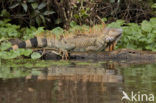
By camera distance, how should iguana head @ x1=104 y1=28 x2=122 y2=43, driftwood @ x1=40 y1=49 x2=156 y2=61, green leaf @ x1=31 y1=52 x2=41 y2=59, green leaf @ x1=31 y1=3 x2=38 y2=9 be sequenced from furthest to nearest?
green leaf @ x1=31 y1=3 x2=38 y2=9 → iguana head @ x1=104 y1=28 x2=122 y2=43 → driftwood @ x1=40 y1=49 x2=156 y2=61 → green leaf @ x1=31 y1=52 x2=41 y2=59

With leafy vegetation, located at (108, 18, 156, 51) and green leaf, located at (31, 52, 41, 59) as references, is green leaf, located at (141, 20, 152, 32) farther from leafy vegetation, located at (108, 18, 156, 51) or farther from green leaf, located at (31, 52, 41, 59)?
green leaf, located at (31, 52, 41, 59)

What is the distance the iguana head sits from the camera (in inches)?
296

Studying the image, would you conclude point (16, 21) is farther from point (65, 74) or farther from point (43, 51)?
point (65, 74)

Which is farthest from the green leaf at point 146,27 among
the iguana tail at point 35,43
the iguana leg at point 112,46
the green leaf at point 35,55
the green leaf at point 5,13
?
the green leaf at point 5,13

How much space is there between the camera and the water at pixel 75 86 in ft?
9.94

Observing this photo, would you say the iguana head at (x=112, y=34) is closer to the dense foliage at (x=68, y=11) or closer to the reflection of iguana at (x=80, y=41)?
the reflection of iguana at (x=80, y=41)

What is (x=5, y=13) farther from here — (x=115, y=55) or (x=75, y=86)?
(x=75, y=86)

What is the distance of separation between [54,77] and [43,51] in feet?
8.16

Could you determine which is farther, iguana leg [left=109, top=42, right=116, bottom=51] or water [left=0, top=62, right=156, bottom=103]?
iguana leg [left=109, top=42, right=116, bottom=51]

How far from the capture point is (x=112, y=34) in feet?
24.9

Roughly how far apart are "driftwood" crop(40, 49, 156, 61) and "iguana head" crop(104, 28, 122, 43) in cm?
90

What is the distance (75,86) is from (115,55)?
310cm

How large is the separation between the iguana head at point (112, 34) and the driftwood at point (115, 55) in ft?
2.95

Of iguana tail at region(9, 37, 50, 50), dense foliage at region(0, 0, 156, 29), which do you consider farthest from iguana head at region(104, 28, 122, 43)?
dense foliage at region(0, 0, 156, 29)
